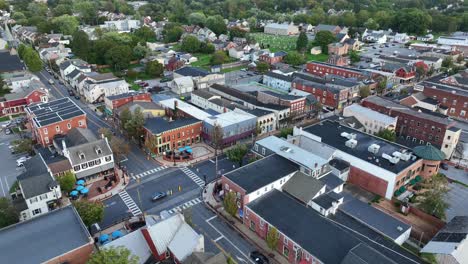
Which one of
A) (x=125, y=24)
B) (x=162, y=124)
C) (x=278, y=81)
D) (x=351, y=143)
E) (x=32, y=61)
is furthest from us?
(x=125, y=24)

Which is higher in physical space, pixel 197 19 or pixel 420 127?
pixel 197 19

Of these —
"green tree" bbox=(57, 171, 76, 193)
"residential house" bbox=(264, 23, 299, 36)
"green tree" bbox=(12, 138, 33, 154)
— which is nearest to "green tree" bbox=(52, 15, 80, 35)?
"residential house" bbox=(264, 23, 299, 36)

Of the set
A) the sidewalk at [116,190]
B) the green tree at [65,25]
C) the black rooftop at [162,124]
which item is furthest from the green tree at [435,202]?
the green tree at [65,25]

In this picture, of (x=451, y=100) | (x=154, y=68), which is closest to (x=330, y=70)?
(x=451, y=100)

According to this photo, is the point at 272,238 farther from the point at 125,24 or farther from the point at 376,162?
the point at 125,24

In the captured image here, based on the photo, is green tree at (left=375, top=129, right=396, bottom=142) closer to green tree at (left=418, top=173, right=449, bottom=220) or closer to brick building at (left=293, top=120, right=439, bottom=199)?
brick building at (left=293, top=120, right=439, bottom=199)

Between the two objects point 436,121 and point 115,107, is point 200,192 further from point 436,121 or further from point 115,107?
point 436,121
